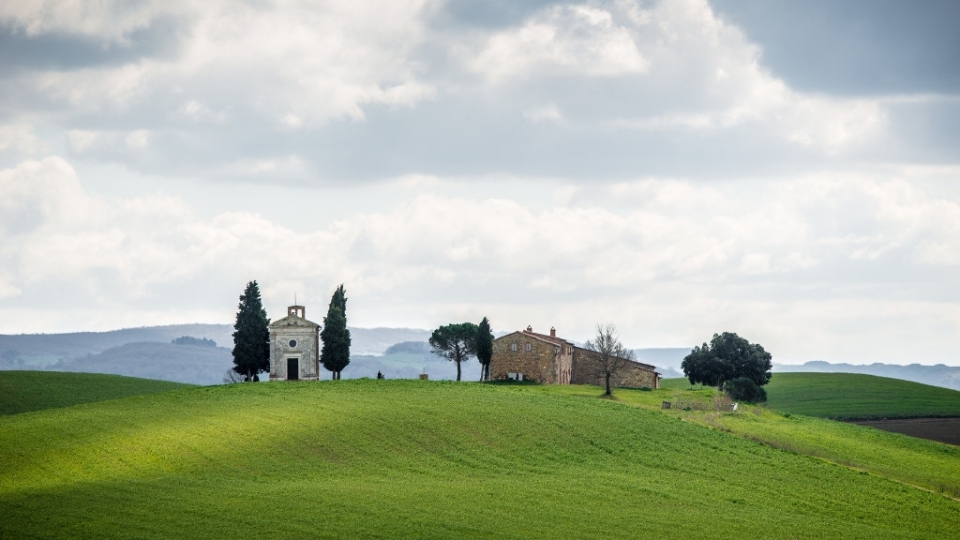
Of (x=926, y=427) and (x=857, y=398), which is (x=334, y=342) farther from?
(x=857, y=398)

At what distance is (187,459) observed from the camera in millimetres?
60031

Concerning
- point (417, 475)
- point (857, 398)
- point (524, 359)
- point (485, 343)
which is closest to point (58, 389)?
point (485, 343)

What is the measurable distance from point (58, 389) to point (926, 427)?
8738 cm

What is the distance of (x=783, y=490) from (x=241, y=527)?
30303 millimetres

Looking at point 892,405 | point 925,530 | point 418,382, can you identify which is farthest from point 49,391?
point 892,405

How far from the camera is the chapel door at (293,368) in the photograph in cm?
10412

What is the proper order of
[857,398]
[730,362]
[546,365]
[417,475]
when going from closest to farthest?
1. [417,475]
2. [546,365]
3. [730,362]
4. [857,398]

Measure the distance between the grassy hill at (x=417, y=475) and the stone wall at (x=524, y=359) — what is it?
87.9 ft

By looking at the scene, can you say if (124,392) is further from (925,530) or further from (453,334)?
(925,530)

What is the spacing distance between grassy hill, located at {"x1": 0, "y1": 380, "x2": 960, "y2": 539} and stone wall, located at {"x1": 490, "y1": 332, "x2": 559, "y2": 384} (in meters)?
26.8

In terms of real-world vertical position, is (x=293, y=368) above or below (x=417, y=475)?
above

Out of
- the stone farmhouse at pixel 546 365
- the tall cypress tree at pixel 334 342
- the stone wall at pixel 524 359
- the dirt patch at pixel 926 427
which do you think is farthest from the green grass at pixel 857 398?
the tall cypress tree at pixel 334 342

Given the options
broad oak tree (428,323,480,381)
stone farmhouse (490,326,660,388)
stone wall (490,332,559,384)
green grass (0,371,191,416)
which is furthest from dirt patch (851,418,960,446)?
green grass (0,371,191,416)

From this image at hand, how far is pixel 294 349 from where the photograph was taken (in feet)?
342
